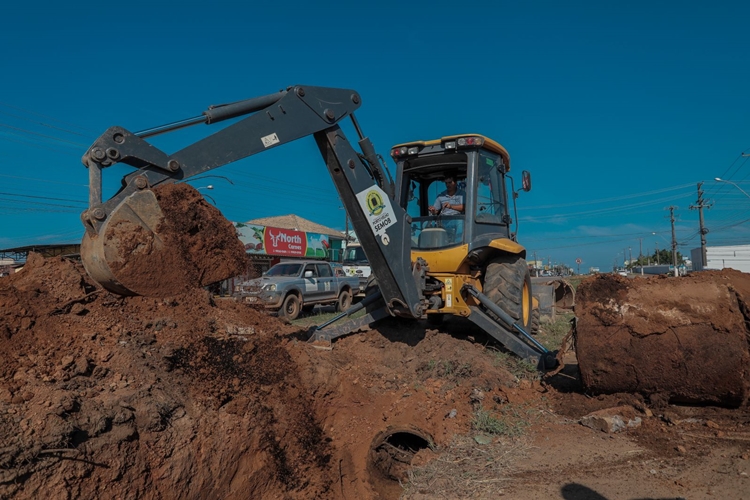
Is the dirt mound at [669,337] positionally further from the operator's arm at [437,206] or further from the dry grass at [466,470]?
the operator's arm at [437,206]

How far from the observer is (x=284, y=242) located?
3042 cm

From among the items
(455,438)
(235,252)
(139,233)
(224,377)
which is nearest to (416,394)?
(455,438)

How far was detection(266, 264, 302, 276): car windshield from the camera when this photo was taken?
14.6 m

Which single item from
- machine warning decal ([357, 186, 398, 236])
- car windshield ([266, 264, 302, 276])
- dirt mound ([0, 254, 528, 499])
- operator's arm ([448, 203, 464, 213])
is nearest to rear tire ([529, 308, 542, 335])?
dirt mound ([0, 254, 528, 499])

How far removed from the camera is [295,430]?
487cm

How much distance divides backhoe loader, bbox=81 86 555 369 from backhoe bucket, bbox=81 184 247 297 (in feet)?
0.04

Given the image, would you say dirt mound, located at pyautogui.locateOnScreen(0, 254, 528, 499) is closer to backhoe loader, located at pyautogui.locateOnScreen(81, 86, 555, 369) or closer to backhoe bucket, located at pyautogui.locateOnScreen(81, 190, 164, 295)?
backhoe loader, located at pyautogui.locateOnScreen(81, 86, 555, 369)

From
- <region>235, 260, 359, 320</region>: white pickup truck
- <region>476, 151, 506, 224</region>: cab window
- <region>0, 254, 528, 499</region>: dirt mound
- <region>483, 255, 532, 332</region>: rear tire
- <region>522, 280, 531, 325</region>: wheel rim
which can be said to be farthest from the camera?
<region>235, 260, 359, 320</region>: white pickup truck

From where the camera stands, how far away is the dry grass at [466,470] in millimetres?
3908

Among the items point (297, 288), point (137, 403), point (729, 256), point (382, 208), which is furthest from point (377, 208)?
point (729, 256)

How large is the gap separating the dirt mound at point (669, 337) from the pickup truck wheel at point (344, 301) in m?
11.6

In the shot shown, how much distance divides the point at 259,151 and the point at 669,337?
13.9ft

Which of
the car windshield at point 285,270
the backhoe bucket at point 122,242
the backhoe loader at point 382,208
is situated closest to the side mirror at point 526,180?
the backhoe loader at point 382,208

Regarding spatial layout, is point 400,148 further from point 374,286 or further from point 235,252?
point 235,252
